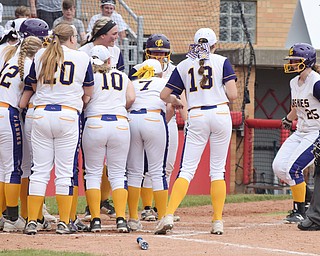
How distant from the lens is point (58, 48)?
915 cm

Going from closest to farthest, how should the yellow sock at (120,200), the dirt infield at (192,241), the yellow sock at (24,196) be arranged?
the dirt infield at (192,241) < the yellow sock at (120,200) < the yellow sock at (24,196)

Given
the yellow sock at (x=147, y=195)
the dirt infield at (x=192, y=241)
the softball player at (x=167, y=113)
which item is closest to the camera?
the dirt infield at (x=192, y=241)

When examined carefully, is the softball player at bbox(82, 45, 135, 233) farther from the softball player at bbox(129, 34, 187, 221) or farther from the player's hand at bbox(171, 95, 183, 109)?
the softball player at bbox(129, 34, 187, 221)

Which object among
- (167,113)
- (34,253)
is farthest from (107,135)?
(34,253)

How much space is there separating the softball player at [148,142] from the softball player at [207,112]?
1.80 ft

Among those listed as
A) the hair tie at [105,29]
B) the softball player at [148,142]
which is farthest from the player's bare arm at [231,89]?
the hair tie at [105,29]

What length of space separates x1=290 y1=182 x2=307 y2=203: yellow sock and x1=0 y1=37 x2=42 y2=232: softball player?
133 inches

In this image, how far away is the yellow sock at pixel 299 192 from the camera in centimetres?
1081

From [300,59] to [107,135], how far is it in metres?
2.70

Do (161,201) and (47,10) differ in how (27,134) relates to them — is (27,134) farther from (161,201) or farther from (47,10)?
(47,10)

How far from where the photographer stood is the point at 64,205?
360 inches

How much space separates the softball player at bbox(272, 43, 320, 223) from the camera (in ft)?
35.0

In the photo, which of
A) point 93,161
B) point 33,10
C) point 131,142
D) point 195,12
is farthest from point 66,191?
point 195,12

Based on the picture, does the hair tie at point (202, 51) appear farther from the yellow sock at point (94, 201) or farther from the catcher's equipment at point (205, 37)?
the yellow sock at point (94, 201)
